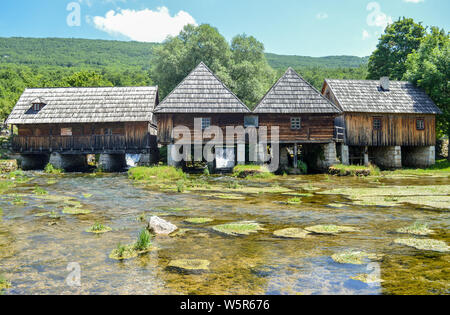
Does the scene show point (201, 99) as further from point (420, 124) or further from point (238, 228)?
point (238, 228)

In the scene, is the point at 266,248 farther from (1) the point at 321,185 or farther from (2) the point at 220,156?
(2) the point at 220,156

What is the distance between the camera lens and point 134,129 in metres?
29.1

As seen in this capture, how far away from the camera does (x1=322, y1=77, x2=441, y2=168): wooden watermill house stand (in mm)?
27828

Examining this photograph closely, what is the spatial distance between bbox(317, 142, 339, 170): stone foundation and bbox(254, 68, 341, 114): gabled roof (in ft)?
8.52

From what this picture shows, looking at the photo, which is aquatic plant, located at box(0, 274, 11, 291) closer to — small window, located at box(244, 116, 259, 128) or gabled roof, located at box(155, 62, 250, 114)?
gabled roof, located at box(155, 62, 250, 114)

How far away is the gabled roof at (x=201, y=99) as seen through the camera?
25658 millimetres

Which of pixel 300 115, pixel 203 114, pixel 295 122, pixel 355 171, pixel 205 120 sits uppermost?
pixel 203 114

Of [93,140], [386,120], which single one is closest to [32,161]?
[93,140]

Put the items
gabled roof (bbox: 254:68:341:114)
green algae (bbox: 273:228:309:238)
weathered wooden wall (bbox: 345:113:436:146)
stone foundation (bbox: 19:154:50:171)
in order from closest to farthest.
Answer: green algae (bbox: 273:228:309:238), gabled roof (bbox: 254:68:341:114), weathered wooden wall (bbox: 345:113:436:146), stone foundation (bbox: 19:154:50:171)

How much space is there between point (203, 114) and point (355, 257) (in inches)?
815

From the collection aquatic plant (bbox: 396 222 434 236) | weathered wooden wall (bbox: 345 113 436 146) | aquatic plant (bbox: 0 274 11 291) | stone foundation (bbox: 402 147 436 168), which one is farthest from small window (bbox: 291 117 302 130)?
aquatic plant (bbox: 0 274 11 291)

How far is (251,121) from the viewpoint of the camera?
27031 millimetres

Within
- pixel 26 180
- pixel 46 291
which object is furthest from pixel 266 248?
pixel 26 180
